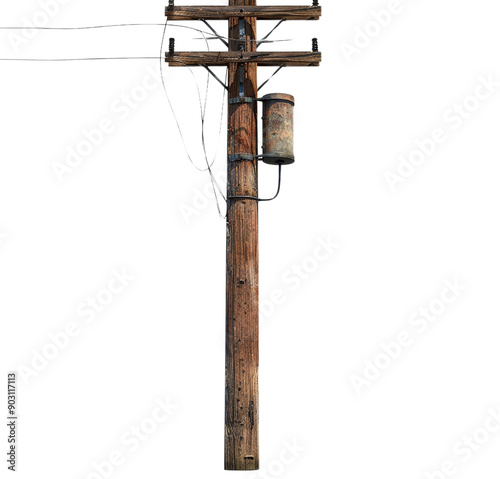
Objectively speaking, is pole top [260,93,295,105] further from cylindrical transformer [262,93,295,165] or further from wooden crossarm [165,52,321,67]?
wooden crossarm [165,52,321,67]

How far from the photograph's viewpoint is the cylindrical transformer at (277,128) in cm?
845

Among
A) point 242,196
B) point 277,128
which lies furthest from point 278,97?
point 242,196

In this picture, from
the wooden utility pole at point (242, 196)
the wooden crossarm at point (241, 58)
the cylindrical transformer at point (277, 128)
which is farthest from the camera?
the wooden crossarm at point (241, 58)

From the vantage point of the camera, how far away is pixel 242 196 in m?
8.51


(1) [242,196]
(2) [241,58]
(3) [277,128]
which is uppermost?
(2) [241,58]

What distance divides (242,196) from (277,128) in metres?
0.82

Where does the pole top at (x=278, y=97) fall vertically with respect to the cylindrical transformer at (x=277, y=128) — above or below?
above

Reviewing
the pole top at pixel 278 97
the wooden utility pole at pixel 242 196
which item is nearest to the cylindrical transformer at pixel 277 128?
the pole top at pixel 278 97

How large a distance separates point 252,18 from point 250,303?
3187mm

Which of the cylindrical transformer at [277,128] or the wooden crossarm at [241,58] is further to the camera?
the wooden crossarm at [241,58]

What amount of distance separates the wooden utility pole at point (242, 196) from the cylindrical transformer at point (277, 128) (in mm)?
203

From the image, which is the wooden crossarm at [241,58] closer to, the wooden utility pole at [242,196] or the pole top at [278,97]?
the wooden utility pole at [242,196]

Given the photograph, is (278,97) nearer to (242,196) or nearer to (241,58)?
(241,58)

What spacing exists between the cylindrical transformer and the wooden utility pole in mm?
203
